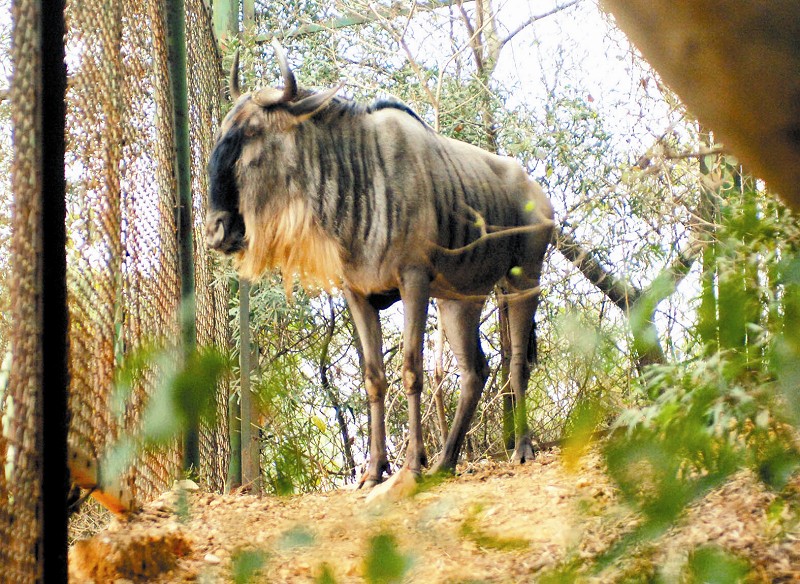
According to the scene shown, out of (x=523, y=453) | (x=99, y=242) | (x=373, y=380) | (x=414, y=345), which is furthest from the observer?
(x=523, y=453)

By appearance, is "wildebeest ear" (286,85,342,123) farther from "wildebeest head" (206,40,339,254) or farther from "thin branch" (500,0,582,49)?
"thin branch" (500,0,582,49)

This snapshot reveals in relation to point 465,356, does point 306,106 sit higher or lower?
higher

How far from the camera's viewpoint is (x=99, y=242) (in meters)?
2.72

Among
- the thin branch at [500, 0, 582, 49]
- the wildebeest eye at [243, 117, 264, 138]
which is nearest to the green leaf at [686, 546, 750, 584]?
the wildebeest eye at [243, 117, 264, 138]

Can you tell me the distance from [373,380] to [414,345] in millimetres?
305

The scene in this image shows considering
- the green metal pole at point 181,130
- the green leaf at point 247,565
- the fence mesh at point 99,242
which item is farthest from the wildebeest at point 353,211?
the green leaf at point 247,565

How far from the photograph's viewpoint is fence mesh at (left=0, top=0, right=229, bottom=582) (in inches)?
76.3

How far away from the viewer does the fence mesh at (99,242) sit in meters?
1.94

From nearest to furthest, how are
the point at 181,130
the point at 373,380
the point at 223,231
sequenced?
the point at 181,130 < the point at 223,231 < the point at 373,380

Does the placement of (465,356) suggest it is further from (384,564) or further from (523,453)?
Answer: (384,564)

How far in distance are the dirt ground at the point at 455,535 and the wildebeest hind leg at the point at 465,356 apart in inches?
10.4

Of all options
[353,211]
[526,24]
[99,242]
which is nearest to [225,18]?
[526,24]

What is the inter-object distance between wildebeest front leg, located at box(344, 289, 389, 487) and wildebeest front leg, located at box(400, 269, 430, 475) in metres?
0.16

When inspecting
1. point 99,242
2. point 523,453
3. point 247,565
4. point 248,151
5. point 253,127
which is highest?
point 253,127
